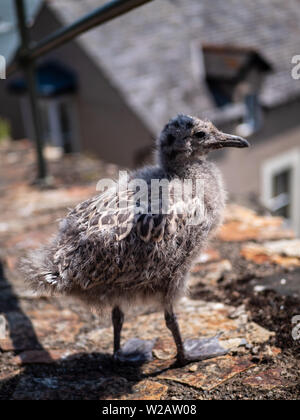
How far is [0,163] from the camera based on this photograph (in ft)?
22.7

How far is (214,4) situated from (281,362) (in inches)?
641

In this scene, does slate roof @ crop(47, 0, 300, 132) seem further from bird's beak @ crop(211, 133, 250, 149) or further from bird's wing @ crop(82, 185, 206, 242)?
bird's wing @ crop(82, 185, 206, 242)

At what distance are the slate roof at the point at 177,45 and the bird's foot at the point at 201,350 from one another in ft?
34.0

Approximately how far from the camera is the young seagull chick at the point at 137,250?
2.43m

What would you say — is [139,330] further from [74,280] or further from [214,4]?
[214,4]

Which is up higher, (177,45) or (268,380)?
(177,45)

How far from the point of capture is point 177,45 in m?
14.5

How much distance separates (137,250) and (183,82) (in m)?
12.0

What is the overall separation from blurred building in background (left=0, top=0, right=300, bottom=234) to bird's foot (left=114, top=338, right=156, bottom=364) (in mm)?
10120

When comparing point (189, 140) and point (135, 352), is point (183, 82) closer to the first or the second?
point (189, 140)

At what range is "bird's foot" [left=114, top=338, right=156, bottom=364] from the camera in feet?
8.81

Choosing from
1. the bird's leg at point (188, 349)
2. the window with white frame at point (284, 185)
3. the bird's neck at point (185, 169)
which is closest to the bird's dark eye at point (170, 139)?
the bird's neck at point (185, 169)

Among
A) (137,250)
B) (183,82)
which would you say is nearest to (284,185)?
(183,82)

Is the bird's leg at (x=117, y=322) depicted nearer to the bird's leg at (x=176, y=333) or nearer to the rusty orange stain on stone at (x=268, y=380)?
the bird's leg at (x=176, y=333)
